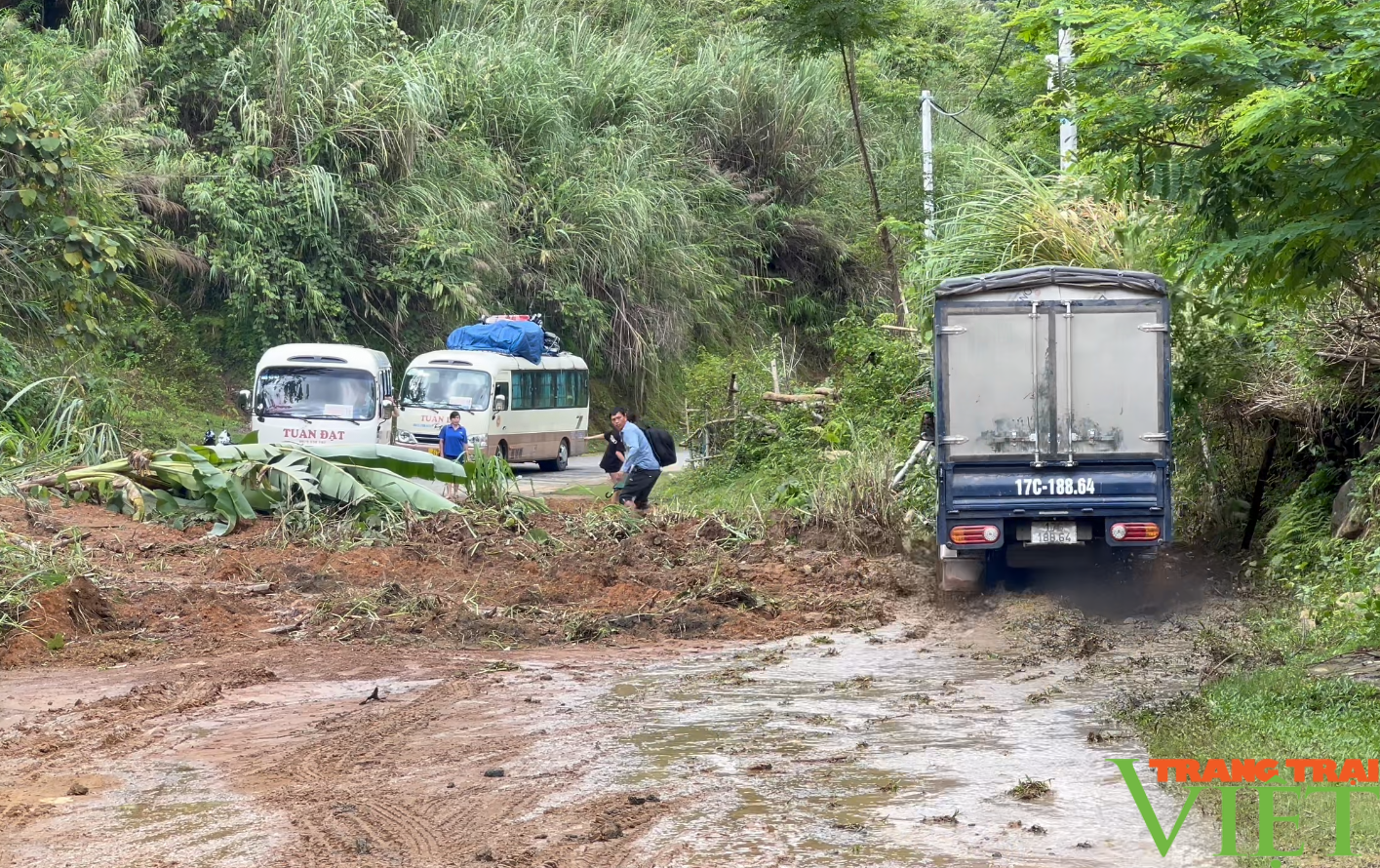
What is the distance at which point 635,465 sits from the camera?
1756 centimetres

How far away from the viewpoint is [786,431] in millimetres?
22031

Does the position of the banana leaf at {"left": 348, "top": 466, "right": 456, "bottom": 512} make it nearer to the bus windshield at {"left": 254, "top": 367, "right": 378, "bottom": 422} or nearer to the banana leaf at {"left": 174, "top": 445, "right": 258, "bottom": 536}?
the banana leaf at {"left": 174, "top": 445, "right": 258, "bottom": 536}

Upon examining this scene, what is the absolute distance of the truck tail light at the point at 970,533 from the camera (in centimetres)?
1212

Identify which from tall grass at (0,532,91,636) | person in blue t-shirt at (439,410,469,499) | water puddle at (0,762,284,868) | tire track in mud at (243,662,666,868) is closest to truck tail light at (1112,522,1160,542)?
tire track in mud at (243,662,666,868)

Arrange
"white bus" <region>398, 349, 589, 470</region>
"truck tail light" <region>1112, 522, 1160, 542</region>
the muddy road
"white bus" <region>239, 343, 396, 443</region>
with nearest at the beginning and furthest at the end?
the muddy road
"truck tail light" <region>1112, 522, 1160, 542</region>
"white bus" <region>239, 343, 396, 443</region>
"white bus" <region>398, 349, 589, 470</region>

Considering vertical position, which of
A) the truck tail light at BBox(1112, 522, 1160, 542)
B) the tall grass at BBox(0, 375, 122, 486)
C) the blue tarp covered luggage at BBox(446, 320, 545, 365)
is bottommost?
the truck tail light at BBox(1112, 522, 1160, 542)

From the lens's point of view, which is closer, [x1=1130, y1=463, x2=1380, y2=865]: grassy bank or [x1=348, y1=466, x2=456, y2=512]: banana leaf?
[x1=1130, y1=463, x2=1380, y2=865]: grassy bank

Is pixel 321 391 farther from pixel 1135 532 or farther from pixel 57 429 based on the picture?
pixel 1135 532

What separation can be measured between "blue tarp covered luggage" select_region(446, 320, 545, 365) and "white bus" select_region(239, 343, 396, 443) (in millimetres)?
4037

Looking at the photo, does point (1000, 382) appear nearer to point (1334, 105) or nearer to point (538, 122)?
point (1334, 105)

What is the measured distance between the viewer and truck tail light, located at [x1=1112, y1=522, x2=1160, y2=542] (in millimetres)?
11984

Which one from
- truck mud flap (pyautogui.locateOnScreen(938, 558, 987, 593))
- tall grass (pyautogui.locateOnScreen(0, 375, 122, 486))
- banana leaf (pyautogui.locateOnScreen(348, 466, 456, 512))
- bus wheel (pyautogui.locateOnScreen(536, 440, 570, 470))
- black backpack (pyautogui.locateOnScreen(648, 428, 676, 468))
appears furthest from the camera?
bus wheel (pyautogui.locateOnScreen(536, 440, 570, 470))

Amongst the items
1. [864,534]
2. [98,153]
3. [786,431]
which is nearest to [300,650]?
[864,534]

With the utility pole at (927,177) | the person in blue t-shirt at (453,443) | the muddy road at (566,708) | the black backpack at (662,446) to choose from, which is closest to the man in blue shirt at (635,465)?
the black backpack at (662,446)
